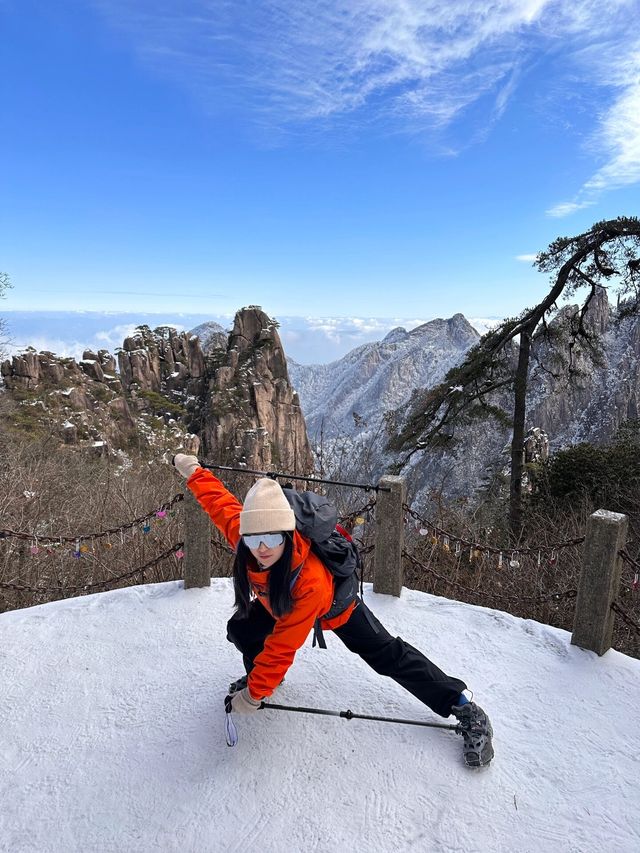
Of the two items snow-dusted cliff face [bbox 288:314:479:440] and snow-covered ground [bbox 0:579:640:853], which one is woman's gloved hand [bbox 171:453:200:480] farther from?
snow-dusted cliff face [bbox 288:314:479:440]

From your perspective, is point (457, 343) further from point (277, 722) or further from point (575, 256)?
point (277, 722)

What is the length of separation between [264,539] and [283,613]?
355 millimetres

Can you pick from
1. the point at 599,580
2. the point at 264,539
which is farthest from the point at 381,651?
the point at 599,580

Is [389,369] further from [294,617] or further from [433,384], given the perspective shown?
[294,617]

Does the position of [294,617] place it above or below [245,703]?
above

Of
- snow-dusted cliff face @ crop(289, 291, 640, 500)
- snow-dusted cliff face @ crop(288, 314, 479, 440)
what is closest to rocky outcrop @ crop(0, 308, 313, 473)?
snow-dusted cliff face @ crop(289, 291, 640, 500)

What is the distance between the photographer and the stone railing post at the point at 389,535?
4.46 m

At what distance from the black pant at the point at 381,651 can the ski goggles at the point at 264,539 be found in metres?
0.60

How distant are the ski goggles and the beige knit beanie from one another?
34mm

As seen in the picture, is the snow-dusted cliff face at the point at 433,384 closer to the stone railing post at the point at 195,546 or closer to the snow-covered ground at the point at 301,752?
the stone railing post at the point at 195,546

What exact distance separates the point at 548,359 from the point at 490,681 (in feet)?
38.4

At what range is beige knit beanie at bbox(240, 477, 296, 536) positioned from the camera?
2314mm

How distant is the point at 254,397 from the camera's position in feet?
113

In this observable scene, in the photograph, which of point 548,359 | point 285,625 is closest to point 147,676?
point 285,625
